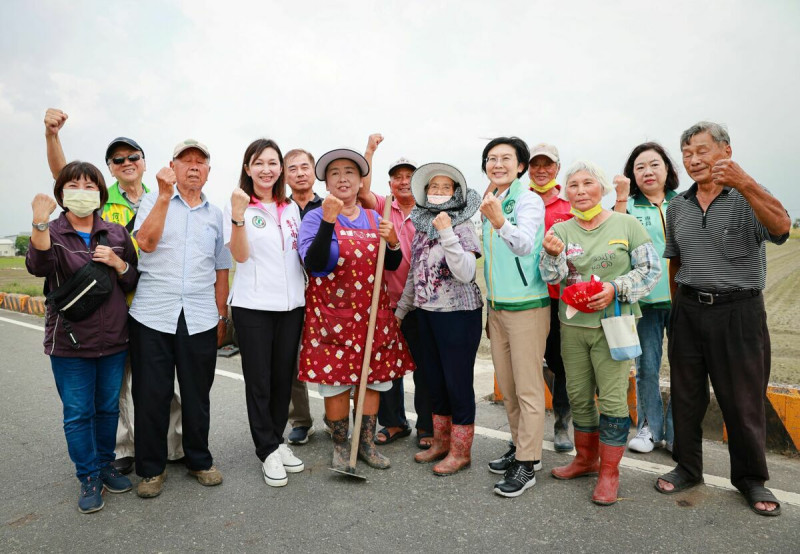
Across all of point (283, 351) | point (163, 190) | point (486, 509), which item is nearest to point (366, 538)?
point (486, 509)

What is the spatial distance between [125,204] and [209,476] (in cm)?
188

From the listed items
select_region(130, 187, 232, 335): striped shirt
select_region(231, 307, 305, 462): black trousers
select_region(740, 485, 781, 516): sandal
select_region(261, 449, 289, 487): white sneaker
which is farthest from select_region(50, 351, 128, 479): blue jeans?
select_region(740, 485, 781, 516): sandal

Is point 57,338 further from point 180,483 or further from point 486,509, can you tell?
point 486,509

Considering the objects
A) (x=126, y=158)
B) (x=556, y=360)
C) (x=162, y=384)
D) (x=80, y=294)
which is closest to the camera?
(x=80, y=294)

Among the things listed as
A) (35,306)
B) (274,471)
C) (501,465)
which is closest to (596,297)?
(501,465)

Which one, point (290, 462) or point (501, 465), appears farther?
point (290, 462)

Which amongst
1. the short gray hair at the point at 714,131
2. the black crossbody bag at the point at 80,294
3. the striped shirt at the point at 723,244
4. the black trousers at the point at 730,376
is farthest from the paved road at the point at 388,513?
the short gray hair at the point at 714,131

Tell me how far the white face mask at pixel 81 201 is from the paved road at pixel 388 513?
5.57 feet

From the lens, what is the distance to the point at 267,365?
3.42m

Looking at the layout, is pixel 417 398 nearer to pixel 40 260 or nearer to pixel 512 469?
pixel 512 469

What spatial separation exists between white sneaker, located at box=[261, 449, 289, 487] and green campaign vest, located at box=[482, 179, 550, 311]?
5.59ft

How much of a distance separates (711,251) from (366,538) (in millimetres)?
2488

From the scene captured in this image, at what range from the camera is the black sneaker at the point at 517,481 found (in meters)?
3.11

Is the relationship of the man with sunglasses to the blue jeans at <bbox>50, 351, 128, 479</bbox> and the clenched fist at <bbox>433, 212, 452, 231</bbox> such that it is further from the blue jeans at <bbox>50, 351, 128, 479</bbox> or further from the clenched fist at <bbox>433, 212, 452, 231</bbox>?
the clenched fist at <bbox>433, 212, 452, 231</bbox>
